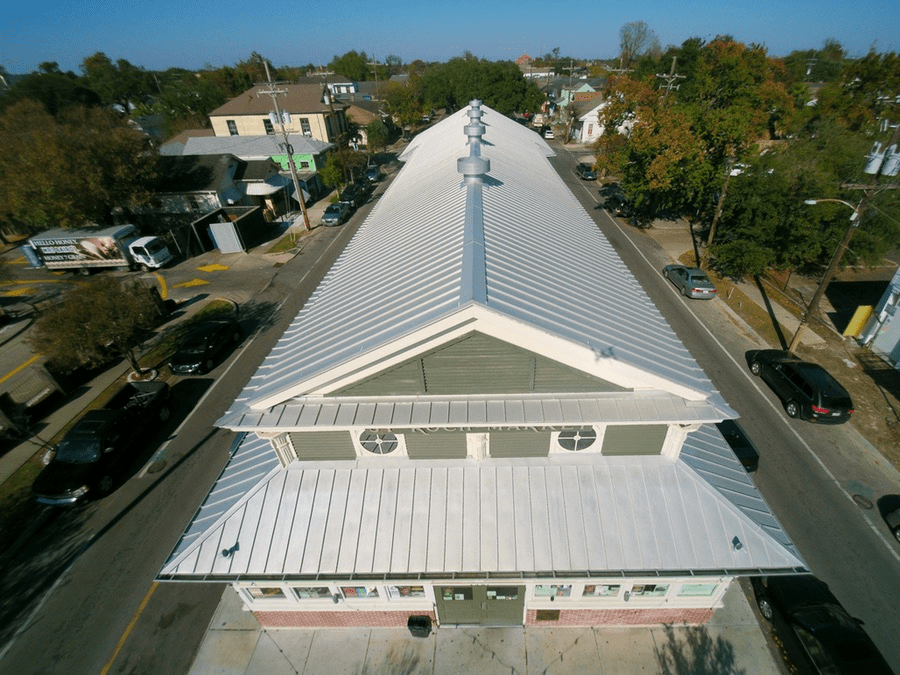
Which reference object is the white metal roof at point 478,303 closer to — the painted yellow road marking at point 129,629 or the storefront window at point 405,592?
the storefront window at point 405,592

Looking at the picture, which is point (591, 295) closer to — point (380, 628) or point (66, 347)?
point (380, 628)

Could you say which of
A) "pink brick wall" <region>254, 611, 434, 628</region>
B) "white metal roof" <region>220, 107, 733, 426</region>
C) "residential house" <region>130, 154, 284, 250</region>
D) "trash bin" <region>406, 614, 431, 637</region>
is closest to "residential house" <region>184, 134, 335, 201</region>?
"residential house" <region>130, 154, 284, 250</region>

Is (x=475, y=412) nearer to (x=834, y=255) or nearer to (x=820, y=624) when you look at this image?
(x=820, y=624)

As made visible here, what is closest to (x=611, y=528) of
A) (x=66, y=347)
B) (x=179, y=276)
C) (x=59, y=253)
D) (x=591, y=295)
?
(x=591, y=295)

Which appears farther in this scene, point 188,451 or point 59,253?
point 59,253

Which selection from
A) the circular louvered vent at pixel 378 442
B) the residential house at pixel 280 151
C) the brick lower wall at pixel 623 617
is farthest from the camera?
the residential house at pixel 280 151

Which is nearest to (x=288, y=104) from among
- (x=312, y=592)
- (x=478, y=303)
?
(x=478, y=303)

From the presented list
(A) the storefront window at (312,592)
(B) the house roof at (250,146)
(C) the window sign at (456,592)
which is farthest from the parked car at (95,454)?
(B) the house roof at (250,146)
